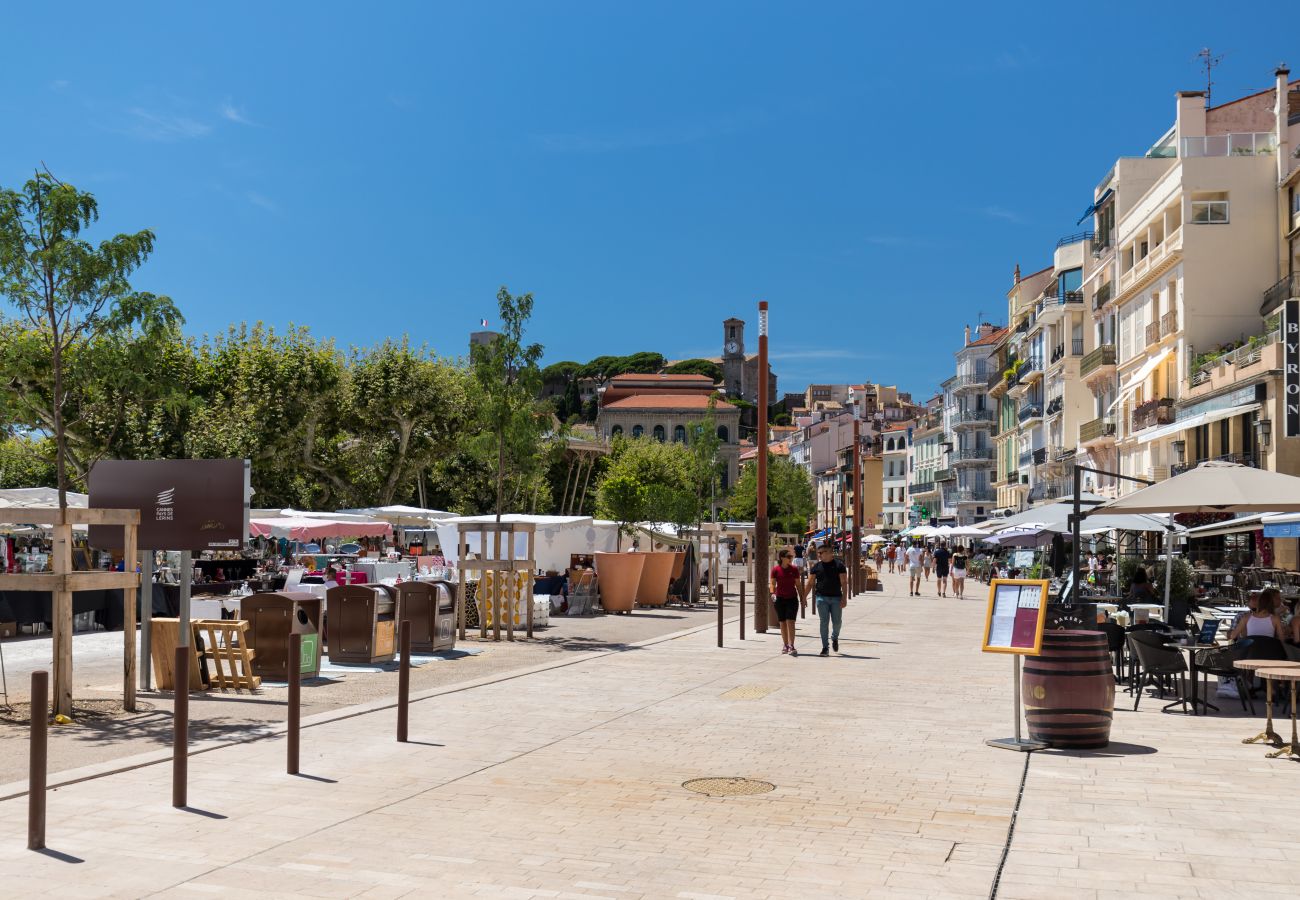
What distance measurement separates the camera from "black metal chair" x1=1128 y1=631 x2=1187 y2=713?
12438 millimetres

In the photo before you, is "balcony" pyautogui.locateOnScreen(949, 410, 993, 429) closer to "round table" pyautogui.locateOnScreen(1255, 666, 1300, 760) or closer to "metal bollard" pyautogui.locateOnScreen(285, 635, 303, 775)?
"round table" pyautogui.locateOnScreen(1255, 666, 1300, 760)

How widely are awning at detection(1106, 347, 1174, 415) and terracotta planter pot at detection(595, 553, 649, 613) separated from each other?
75.6 feet

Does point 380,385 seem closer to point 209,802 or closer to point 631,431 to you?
point 209,802

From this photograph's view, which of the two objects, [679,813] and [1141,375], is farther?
[1141,375]

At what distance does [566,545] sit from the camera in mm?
33438

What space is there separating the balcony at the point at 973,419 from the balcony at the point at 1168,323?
4807 centimetres

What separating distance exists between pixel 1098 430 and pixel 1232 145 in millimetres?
13503

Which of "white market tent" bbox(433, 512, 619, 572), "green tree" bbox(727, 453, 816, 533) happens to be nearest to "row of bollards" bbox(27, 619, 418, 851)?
"white market tent" bbox(433, 512, 619, 572)

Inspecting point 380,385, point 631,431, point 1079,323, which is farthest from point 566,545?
point 631,431

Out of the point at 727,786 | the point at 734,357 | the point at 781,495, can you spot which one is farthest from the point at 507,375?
the point at 734,357

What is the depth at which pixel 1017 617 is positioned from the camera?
9.98 meters

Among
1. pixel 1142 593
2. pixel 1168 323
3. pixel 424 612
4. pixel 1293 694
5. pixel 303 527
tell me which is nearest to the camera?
pixel 1293 694

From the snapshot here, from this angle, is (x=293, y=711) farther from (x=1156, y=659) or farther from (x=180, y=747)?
(x=1156, y=659)

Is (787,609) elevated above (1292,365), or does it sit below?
below
